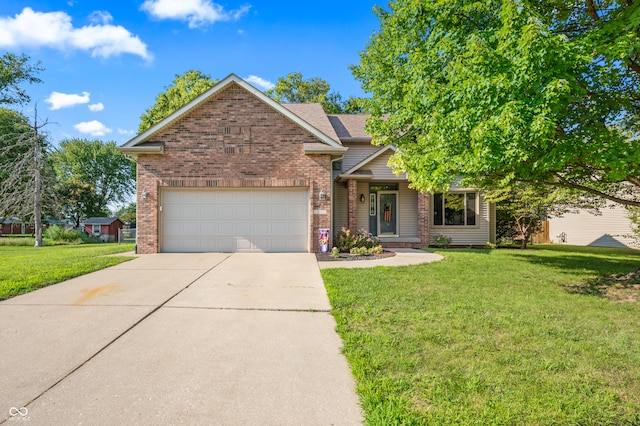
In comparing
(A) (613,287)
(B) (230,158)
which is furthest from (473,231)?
(B) (230,158)

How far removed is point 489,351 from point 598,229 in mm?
21288

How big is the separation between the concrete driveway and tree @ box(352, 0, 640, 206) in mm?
3879

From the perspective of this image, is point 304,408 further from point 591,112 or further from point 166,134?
point 166,134

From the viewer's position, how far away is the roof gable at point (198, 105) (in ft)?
35.5

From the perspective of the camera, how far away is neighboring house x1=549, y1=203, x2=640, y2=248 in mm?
17547

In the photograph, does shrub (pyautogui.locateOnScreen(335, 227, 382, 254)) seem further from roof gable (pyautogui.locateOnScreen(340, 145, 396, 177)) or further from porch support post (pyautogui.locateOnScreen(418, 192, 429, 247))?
porch support post (pyautogui.locateOnScreen(418, 192, 429, 247))

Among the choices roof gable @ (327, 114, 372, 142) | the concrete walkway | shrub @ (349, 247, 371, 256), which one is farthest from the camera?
roof gable @ (327, 114, 372, 142)

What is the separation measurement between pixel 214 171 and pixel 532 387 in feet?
34.5

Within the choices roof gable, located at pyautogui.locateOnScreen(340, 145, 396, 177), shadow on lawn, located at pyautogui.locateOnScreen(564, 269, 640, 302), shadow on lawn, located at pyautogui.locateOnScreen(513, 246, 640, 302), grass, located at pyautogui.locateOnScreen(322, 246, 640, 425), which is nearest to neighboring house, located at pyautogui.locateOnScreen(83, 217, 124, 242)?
roof gable, located at pyautogui.locateOnScreen(340, 145, 396, 177)

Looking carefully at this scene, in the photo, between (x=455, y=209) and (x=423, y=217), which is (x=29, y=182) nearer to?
(x=423, y=217)

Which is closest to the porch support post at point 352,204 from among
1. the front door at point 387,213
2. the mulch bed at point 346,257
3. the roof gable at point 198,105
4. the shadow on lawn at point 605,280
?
the front door at point 387,213

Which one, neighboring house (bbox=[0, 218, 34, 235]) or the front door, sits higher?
the front door

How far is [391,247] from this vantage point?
44.1ft

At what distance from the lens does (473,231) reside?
14438mm
